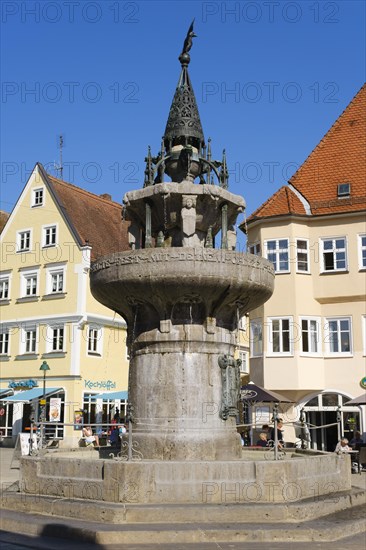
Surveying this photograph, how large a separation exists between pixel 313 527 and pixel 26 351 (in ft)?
106

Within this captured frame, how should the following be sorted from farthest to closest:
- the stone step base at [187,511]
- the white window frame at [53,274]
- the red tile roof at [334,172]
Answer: the white window frame at [53,274] → the red tile roof at [334,172] → the stone step base at [187,511]

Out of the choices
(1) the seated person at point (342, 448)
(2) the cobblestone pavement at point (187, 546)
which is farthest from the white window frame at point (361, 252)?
(2) the cobblestone pavement at point (187, 546)

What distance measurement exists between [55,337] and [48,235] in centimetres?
632

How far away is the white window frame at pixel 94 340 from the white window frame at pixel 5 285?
6.30 metres

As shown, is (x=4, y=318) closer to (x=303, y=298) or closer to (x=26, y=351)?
(x=26, y=351)

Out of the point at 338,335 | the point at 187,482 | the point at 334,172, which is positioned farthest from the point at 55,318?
the point at 187,482

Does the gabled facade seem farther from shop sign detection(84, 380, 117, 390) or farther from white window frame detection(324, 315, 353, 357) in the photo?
shop sign detection(84, 380, 117, 390)

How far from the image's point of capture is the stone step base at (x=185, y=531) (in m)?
8.73

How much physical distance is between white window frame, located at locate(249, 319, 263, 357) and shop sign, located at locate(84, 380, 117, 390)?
11007mm

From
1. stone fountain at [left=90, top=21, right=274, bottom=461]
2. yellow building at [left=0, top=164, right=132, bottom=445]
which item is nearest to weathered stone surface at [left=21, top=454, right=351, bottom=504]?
stone fountain at [left=90, top=21, right=274, bottom=461]

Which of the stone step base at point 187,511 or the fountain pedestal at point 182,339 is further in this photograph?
the fountain pedestal at point 182,339

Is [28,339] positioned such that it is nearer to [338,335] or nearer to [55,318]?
[55,318]

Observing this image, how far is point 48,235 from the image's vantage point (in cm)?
4091

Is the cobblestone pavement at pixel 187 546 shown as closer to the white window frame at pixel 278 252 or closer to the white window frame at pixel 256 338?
the white window frame at pixel 256 338
